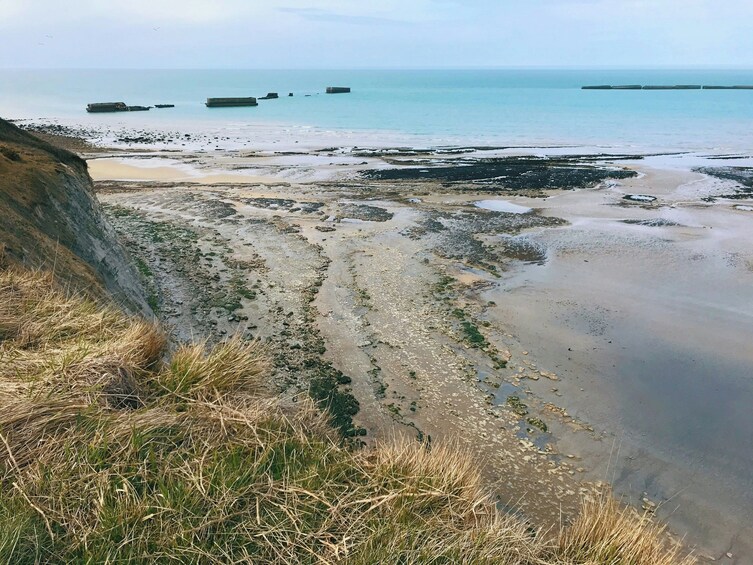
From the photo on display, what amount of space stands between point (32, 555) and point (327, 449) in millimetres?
2041

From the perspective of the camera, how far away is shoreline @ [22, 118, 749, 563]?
8914 mm

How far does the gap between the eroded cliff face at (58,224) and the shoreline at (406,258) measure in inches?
172

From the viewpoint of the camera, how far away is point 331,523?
3613 mm

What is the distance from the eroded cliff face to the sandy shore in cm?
158

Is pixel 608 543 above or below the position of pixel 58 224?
below

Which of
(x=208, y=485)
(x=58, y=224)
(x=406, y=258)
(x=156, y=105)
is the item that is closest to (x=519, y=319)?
(x=406, y=258)

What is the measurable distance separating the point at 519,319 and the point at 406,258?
5.03 meters

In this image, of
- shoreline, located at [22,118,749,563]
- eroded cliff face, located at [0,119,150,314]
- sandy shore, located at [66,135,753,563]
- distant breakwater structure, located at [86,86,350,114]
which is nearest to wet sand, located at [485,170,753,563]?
sandy shore, located at [66,135,753,563]

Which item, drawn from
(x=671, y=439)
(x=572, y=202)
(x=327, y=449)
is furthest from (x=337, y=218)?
(x=327, y=449)

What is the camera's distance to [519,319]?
12.3 metres

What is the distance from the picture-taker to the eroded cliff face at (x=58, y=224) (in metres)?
7.99

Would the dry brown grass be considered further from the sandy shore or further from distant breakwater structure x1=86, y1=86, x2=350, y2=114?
distant breakwater structure x1=86, y1=86, x2=350, y2=114

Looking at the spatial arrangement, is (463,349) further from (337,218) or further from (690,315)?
(337,218)

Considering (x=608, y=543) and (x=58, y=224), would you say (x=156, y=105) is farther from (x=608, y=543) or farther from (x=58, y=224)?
(x=608, y=543)
